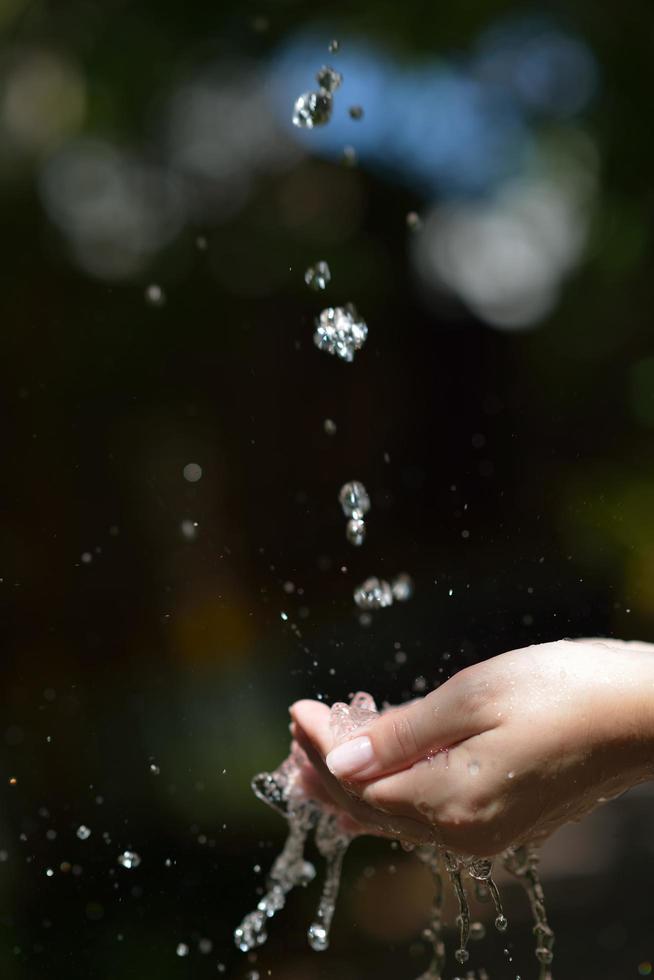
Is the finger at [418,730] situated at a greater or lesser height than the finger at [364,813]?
greater

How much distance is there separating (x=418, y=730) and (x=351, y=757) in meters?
0.06

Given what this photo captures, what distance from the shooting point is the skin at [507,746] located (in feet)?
2.39

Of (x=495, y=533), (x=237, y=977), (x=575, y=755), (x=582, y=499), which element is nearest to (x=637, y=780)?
(x=575, y=755)

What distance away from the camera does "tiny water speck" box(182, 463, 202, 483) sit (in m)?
2.82

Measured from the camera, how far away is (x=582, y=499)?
1235mm

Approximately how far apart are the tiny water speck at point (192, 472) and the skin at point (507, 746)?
205cm

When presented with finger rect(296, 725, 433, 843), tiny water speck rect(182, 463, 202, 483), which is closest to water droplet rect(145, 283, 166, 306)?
tiny water speck rect(182, 463, 202, 483)

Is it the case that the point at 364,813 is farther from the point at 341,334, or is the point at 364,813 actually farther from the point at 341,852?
the point at 341,334

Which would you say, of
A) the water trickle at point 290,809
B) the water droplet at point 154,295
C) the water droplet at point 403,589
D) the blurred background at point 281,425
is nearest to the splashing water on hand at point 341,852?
the water trickle at point 290,809

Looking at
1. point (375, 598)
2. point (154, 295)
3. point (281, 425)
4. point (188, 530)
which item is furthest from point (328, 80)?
point (154, 295)

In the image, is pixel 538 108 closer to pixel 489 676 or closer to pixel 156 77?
pixel 156 77

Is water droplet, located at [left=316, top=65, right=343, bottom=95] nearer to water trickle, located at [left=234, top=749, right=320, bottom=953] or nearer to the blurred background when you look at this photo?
the blurred background

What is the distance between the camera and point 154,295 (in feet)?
11.8

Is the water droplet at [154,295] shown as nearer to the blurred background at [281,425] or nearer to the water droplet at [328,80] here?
the blurred background at [281,425]
